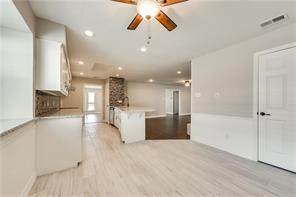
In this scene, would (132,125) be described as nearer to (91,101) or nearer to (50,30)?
(50,30)

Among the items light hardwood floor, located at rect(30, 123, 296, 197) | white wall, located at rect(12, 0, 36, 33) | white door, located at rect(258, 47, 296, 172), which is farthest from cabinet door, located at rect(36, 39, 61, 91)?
white door, located at rect(258, 47, 296, 172)

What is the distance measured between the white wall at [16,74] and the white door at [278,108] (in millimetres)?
3935

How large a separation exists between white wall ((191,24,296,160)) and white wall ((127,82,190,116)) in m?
4.88

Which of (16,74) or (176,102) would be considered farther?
(176,102)

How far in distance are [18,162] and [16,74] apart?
1151 millimetres

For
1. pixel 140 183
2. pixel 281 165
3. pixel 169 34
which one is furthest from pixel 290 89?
pixel 140 183

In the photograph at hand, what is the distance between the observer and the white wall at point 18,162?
1184 mm

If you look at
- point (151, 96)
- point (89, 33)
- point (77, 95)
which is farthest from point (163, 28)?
point (151, 96)

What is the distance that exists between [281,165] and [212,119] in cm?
143

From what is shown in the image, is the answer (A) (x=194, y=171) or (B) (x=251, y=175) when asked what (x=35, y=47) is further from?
(B) (x=251, y=175)

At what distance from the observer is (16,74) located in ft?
5.82

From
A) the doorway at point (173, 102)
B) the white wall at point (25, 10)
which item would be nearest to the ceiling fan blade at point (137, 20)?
the white wall at point (25, 10)

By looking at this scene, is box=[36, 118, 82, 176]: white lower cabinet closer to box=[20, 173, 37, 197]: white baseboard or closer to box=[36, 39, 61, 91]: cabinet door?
box=[20, 173, 37, 197]: white baseboard

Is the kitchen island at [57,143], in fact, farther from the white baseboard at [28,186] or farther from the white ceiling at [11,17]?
the white ceiling at [11,17]
